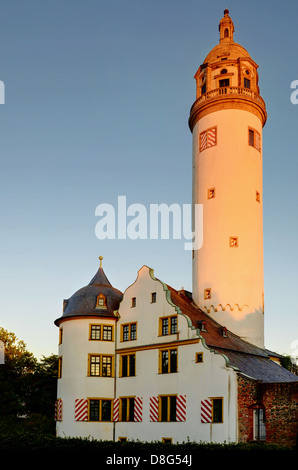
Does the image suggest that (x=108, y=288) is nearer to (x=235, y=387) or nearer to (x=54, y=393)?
(x=235, y=387)

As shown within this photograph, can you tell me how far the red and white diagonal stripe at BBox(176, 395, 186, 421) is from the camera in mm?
39531

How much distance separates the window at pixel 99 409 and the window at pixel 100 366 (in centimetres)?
195

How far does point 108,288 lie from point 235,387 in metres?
16.5

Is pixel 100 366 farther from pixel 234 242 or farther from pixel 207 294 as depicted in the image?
pixel 234 242

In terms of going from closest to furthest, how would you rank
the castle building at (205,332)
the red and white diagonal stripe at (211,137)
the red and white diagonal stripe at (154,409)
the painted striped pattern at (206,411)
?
the castle building at (205,332), the painted striped pattern at (206,411), the red and white diagonal stripe at (154,409), the red and white diagonal stripe at (211,137)

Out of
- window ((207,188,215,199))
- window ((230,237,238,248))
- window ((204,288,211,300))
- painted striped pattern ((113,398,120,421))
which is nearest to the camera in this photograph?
painted striped pattern ((113,398,120,421))

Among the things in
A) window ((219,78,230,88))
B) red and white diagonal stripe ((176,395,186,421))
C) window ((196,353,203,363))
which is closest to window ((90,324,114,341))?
red and white diagonal stripe ((176,395,186,421))

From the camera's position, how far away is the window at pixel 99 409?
4478 cm

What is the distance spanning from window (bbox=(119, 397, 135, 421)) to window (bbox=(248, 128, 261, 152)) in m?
25.4

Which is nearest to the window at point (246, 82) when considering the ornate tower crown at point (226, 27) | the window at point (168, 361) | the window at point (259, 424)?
the ornate tower crown at point (226, 27)

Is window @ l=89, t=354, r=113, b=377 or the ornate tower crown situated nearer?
window @ l=89, t=354, r=113, b=377

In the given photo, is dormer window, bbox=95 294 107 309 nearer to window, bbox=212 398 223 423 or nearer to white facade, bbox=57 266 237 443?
white facade, bbox=57 266 237 443

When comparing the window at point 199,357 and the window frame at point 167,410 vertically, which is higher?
the window at point 199,357

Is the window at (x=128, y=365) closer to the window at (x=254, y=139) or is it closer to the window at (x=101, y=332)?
the window at (x=101, y=332)
